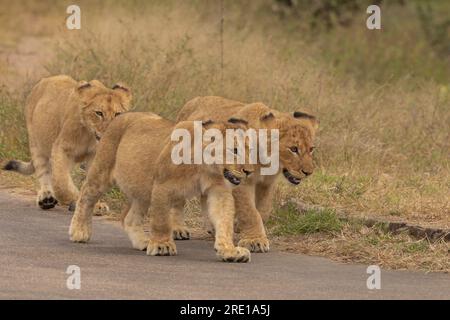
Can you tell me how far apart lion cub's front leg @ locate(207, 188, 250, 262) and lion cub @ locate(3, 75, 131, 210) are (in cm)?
186

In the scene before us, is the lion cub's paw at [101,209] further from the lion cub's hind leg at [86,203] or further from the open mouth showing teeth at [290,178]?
the open mouth showing teeth at [290,178]

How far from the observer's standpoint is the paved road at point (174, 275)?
685cm

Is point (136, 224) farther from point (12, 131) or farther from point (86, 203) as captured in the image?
point (12, 131)

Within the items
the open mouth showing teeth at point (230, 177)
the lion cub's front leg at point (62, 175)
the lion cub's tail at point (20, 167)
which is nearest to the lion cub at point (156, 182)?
the open mouth showing teeth at point (230, 177)

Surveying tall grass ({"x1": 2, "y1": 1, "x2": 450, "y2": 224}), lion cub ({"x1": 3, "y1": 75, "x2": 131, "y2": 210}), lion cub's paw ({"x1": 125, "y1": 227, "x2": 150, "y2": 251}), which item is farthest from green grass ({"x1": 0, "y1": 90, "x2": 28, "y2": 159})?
lion cub's paw ({"x1": 125, "y1": 227, "x2": 150, "y2": 251})

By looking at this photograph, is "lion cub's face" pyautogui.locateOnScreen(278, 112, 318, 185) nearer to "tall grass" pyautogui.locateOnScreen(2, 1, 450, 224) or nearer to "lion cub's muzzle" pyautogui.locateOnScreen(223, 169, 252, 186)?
"lion cub's muzzle" pyautogui.locateOnScreen(223, 169, 252, 186)

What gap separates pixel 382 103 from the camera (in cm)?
1385

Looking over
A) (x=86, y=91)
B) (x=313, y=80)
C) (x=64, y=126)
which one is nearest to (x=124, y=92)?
(x=86, y=91)

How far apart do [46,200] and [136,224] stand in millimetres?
1704

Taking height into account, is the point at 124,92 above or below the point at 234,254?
above

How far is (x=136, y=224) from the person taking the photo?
856 cm

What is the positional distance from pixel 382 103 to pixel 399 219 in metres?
5.01

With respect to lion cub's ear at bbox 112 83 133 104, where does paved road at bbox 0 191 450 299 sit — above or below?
below

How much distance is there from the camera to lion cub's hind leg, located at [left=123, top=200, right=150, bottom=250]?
845cm
